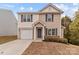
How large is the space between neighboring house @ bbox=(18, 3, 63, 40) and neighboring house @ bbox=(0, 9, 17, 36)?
94mm

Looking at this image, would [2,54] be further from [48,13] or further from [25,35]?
[48,13]

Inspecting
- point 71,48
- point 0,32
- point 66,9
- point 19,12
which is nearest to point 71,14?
point 66,9

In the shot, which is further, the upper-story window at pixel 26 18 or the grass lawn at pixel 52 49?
the upper-story window at pixel 26 18

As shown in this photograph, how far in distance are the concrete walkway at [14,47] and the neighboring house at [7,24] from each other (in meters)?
0.16

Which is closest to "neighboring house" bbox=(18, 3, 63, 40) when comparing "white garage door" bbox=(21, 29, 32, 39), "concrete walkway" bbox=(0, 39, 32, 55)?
"white garage door" bbox=(21, 29, 32, 39)

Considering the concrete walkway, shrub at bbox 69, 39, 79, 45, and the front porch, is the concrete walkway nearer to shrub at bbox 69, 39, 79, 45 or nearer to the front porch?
the front porch

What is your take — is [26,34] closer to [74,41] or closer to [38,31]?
[38,31]

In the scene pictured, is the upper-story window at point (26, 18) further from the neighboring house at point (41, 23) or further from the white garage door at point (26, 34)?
the white garage door at point (26, 34)

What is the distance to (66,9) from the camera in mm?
4652

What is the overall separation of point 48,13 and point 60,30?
0.33 meters

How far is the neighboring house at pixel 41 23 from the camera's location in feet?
15.4

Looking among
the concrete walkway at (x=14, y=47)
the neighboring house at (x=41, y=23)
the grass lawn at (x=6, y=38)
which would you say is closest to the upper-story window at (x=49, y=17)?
the neighboring house at (x=41, y=23)

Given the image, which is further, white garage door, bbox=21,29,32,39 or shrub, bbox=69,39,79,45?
white garage door, bbox=21,29,32,39

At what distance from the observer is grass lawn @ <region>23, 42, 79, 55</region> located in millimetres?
4613
